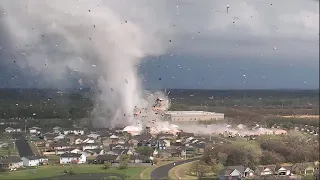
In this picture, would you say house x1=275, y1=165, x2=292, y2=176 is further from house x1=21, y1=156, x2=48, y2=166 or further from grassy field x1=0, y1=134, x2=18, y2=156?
grassy field x1=0, y1=134, x2=18, y2=156

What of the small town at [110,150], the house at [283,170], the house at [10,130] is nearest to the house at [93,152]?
the small town at [110,150]

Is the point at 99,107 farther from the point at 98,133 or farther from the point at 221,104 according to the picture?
the point at 221,104

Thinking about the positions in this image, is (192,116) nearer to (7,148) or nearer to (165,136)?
(165,136)

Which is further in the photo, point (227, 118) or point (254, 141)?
point (227, 118)

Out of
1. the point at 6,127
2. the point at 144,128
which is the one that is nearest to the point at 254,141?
the point at 144,128

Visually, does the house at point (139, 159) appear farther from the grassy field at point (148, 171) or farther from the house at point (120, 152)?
the house at point (120, 152)

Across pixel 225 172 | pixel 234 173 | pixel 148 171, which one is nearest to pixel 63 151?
pixel 148 171
